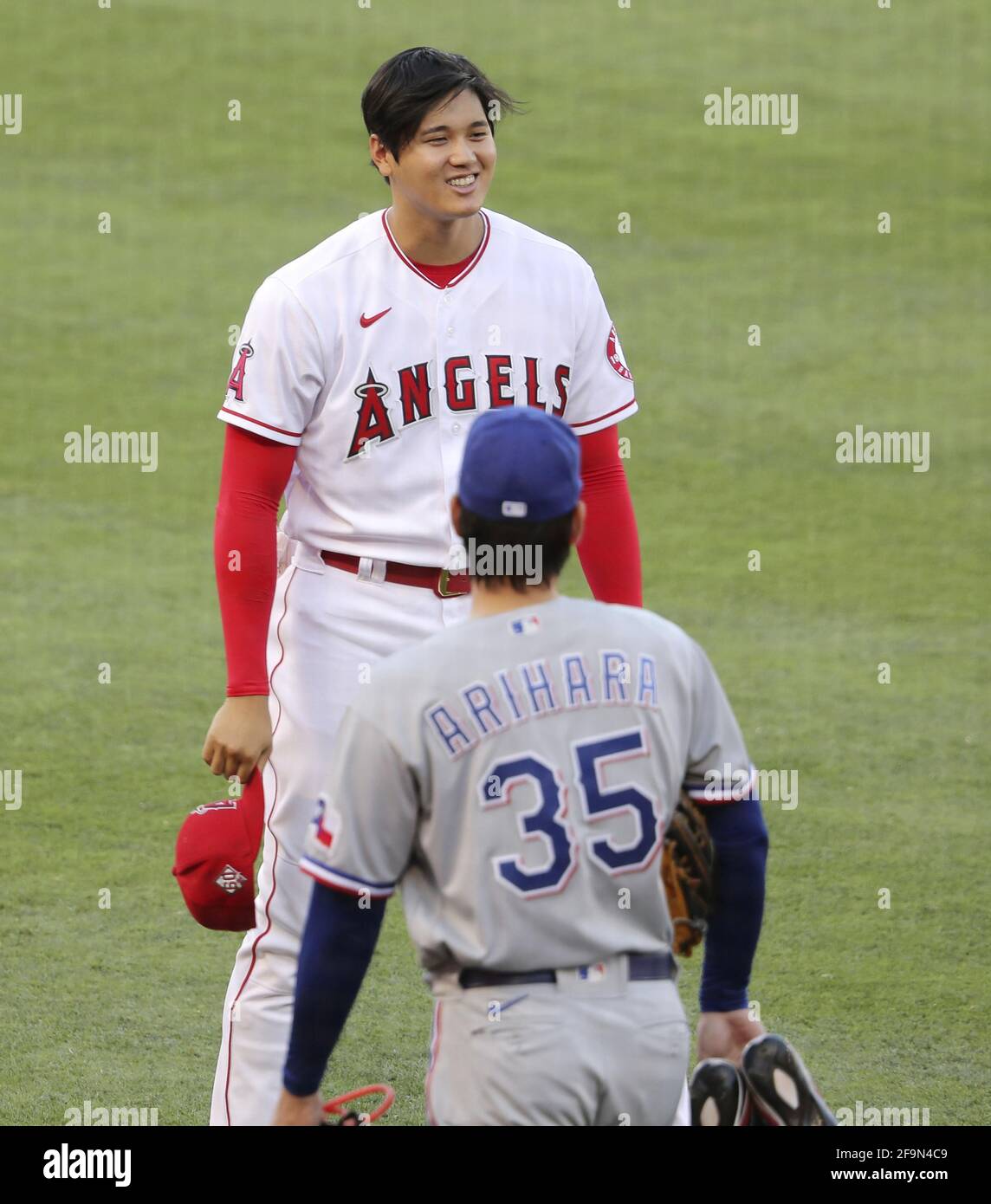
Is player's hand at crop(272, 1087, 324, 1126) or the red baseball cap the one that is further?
the red baseball cap

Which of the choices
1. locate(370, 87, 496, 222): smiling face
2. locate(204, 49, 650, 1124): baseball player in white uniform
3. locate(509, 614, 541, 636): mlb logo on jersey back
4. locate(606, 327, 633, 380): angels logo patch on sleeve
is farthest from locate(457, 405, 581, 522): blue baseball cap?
locate(606, 327, 633, 380): angels logo patch on sleeve

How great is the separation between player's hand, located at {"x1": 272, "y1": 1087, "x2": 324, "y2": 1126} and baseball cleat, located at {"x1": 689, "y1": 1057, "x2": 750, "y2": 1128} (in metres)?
0.54

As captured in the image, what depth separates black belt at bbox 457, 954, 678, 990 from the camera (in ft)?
8.07

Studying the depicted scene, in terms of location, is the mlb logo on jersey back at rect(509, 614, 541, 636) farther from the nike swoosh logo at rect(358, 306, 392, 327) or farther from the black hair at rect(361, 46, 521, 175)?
the black hair at rect(361, 46, 521, 175)

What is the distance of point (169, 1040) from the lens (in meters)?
4.45

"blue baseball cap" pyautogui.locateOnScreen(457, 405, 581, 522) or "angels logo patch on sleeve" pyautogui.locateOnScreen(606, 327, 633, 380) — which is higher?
"angels logo patch on sleeve" pyautogui.locateOnScreen(606, 327, 633, 380)

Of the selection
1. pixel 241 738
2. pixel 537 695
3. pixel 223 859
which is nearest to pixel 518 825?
pixel 537 695

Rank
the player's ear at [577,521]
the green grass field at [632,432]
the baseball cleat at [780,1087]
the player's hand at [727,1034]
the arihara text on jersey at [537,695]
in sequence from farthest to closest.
A: the green grass field at [632,432], the player's hand at [727,1034], the baseball cleat at [780,1087], the player's ear at [577,521], the arihara text on jersey at [537,695]

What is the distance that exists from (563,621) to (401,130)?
4.39ft

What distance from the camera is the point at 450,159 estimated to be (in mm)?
3406

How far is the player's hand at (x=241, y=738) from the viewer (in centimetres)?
333

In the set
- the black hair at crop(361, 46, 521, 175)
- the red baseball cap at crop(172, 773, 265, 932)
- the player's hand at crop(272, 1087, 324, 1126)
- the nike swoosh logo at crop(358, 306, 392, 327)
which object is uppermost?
the black hair at crop(361, 46, 521, 175)

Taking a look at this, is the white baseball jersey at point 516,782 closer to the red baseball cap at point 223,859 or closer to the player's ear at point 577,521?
the player's ear at point 577,521

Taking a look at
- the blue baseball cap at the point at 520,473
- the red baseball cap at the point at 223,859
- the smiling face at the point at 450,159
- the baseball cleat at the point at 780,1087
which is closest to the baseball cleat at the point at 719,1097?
the baseball cleat at the point at 780,1087
